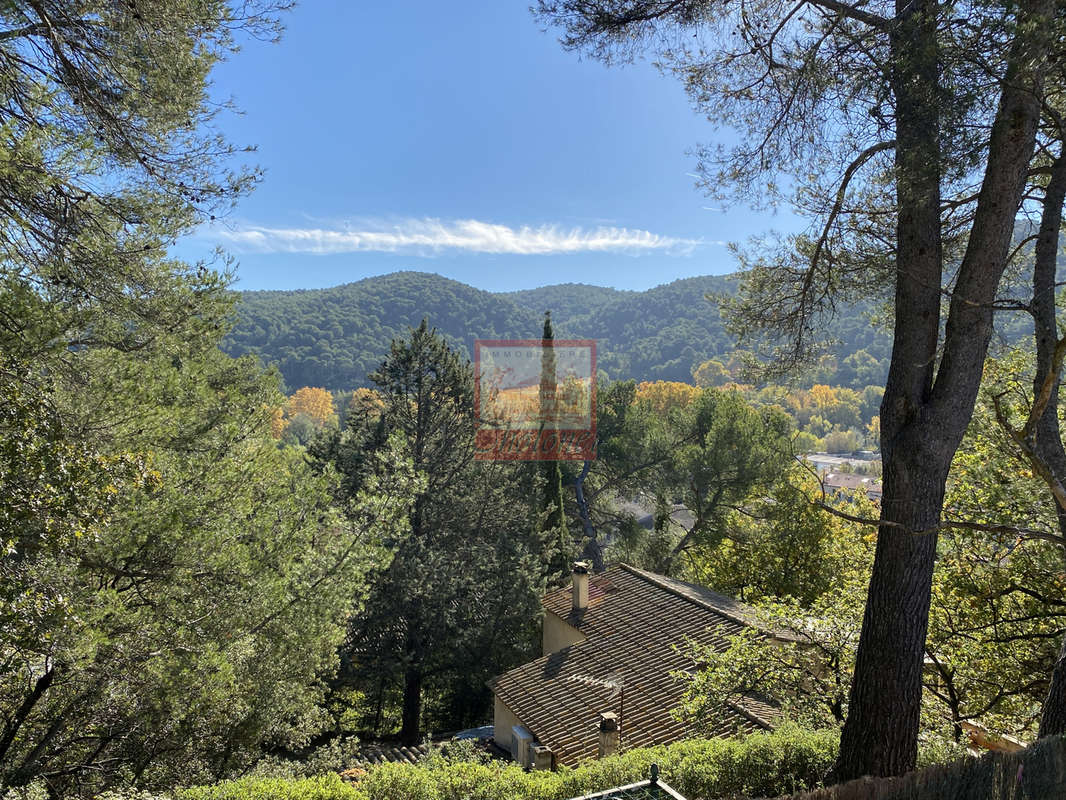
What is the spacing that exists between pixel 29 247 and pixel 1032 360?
29.6 feet

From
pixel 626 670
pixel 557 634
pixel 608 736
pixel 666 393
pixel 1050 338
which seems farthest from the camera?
pixel 666 393

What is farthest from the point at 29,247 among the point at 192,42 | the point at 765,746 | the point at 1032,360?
the point at 1032,360

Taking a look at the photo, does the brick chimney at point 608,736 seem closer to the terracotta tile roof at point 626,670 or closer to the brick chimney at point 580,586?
the terracotta tile roof at point 626,670

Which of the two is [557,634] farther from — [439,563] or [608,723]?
[608,723]

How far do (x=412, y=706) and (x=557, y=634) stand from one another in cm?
427

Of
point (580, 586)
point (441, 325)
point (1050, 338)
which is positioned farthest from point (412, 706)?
point (441, 325)

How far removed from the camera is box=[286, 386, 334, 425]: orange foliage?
3051 inches

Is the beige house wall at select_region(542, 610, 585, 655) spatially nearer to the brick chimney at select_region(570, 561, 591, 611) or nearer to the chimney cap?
the brick chimney at select_region(570, 561, 591, 611)

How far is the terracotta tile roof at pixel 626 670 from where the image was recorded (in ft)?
29.5

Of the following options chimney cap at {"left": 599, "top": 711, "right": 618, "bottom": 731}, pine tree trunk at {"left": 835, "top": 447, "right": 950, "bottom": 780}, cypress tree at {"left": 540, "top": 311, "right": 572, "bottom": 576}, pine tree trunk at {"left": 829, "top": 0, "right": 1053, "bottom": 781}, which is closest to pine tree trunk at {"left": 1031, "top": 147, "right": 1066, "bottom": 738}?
pine tree trunk at {"left": 829, "top": 0, "right": 1053, "bottom": 781}

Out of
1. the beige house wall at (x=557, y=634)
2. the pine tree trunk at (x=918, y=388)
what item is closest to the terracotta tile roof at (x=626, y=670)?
the beige house wall at (x=557, y=634)

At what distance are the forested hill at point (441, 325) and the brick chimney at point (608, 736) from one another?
66046mm

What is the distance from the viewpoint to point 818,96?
14.9ft

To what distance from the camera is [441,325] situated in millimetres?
104312
